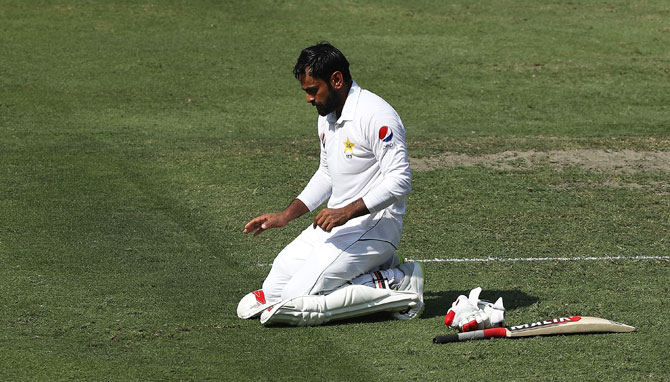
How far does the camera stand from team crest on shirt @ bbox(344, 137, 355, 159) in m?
6.94

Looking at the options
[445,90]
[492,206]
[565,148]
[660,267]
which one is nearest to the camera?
[660,267]

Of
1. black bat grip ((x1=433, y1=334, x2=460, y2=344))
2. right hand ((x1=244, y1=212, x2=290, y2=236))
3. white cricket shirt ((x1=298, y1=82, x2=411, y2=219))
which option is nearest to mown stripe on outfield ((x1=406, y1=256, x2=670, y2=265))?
white cricket shirt ((x1=298, y1=82, x2=411, y2=219))

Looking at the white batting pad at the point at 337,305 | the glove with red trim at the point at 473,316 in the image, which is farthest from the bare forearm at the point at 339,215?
the glove with red trim at the point at 473,316

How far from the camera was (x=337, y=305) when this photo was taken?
672 cm

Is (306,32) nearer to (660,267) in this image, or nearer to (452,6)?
(452,6)

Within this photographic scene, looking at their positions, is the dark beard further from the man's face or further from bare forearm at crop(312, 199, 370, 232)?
bare forearm at crop(312, 199, 370, 232)

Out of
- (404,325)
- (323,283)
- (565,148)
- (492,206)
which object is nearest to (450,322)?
(404,325)

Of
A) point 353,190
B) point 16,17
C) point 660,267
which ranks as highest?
point 16,17

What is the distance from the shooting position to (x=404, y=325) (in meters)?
6.81

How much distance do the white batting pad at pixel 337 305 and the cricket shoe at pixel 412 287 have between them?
77mm

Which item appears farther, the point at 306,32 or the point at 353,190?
the point at 306,32

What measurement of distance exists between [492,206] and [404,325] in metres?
3.78

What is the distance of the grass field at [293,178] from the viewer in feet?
20.7

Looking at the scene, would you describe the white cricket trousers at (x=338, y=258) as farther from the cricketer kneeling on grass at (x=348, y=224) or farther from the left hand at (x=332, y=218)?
the left hand at (x=332, y=218)
